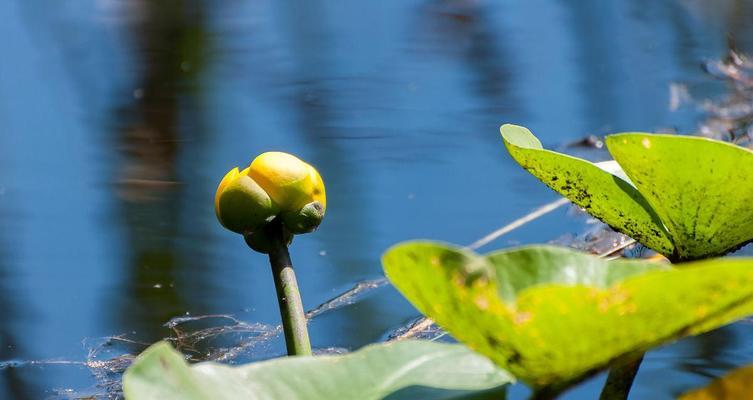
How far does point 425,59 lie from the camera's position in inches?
86.2

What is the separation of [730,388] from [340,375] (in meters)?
0.18

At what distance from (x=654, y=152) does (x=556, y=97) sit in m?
1.28

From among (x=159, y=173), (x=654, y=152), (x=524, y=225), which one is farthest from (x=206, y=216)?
(x=654, y=152)

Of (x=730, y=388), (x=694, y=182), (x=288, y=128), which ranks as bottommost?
(x=730, y=388)

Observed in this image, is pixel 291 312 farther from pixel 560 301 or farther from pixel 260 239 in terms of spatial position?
pixel 560 301

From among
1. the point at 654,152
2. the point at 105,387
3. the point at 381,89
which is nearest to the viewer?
the point at 654,152

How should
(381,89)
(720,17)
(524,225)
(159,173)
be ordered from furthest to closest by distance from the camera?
(720,17)
(381,89)
(159,173)
(524,225)

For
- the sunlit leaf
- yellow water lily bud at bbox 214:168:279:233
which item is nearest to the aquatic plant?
yellow water lily bud at bbox 214:168:279:233

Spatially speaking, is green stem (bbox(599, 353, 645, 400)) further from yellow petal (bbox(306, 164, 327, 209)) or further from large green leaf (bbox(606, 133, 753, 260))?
yellow petal (bbox(306, 164, 327, 209))

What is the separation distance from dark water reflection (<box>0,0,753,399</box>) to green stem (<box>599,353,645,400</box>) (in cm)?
25

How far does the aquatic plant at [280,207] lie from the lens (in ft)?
2.08

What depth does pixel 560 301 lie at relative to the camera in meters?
0.40

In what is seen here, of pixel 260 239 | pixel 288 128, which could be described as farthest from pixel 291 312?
pixel 288 128

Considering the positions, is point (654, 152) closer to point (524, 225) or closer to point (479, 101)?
point (524, 225)
